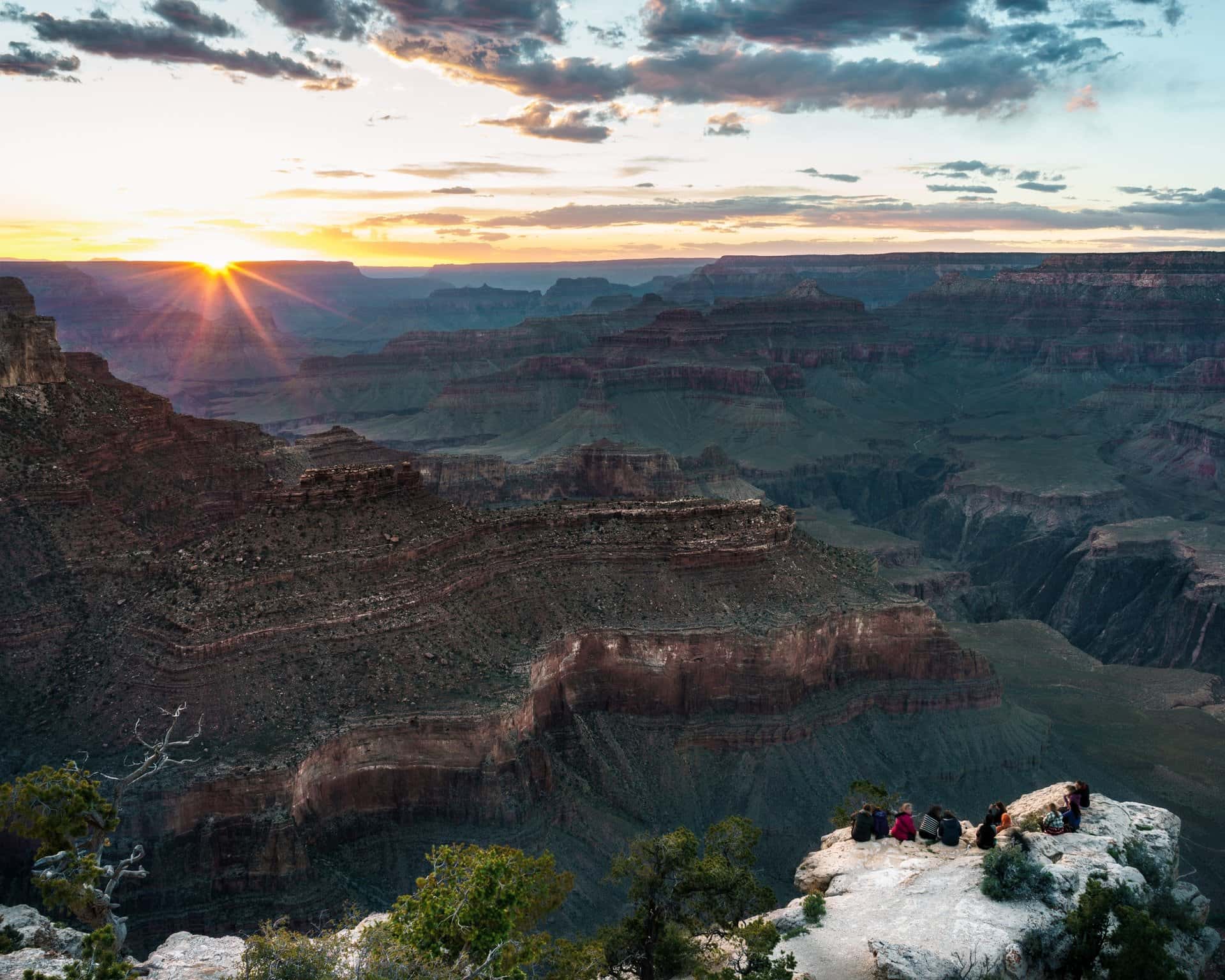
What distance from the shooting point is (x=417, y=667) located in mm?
42406

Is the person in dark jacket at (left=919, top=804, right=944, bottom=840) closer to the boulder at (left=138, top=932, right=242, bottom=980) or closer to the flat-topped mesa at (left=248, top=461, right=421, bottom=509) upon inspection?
the boulder at (left=138, top=932, right=242, bottom=980)

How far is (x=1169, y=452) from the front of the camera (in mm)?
142875

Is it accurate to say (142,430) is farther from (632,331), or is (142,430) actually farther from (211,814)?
(632,331)

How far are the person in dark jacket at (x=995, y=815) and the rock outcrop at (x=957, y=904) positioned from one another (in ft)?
1.94

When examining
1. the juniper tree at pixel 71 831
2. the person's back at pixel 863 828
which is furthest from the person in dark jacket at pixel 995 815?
the juniper tree at pixel 71 831

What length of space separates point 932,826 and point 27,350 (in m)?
52.5

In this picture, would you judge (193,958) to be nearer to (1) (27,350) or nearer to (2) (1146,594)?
(1) (27,350)

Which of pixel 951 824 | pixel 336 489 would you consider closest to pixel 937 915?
pixel 951 824

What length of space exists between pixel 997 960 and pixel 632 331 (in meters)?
156

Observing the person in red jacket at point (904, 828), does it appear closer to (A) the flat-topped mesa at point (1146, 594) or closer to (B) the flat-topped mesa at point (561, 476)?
(A) the flat-topped mesa at point (1146, 594)

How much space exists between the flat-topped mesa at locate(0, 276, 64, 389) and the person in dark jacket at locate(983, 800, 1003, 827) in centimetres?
5118

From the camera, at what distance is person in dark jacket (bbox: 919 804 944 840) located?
101 feet

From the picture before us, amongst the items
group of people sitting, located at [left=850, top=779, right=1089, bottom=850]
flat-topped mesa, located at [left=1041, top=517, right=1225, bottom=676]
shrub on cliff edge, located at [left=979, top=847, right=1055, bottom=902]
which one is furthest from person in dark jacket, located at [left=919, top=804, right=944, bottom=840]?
flat-topped mesa, located at [left=1041, top=517, right=1225, bottom=676]

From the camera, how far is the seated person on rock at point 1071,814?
29.5m
